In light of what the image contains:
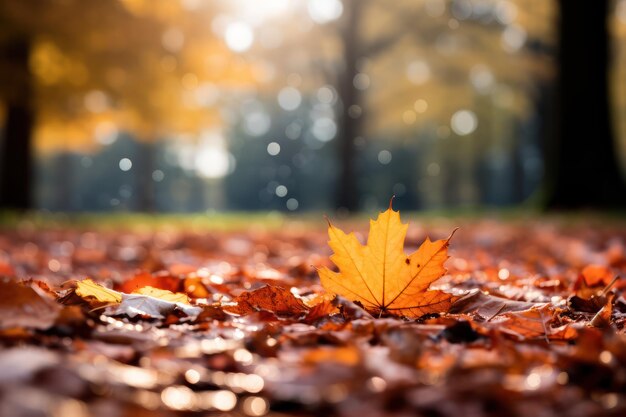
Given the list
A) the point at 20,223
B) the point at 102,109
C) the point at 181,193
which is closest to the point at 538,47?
the point at 102,109

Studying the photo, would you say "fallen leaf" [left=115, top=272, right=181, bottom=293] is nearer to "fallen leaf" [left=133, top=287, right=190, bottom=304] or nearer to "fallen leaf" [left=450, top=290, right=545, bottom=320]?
"fallen leaf" [left=133, top=287, right=190, bottom=304]

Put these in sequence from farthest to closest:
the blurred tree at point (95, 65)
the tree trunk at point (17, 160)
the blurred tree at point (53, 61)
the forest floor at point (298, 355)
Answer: the tree trunk at point (17, 160)
the blurred tree at point (95, 65)
the blurred tree at point (53, 61)
the forest floor at point (298, 355)

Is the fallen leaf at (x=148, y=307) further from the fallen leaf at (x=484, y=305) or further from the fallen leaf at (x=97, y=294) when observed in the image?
the fallen leaf at (x=484, y=305)

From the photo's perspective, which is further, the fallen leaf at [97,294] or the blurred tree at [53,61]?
the blurred tree at [53,61]

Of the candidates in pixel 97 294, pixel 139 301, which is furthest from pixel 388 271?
pixel 97 294

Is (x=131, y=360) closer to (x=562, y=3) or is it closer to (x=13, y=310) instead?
(x=13, y=310)

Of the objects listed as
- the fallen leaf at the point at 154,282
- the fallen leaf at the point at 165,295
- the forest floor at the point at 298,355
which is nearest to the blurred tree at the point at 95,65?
the fallen leaf at the point at 154,282

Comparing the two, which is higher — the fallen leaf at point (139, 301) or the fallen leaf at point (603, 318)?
the fallen leaf at point (139, 301)
